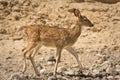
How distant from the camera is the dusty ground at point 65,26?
15.6m

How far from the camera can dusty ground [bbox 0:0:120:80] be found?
51.1 ft

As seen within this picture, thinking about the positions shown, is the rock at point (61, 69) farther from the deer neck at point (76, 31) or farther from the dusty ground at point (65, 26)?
the deer neck at point (76, 31)

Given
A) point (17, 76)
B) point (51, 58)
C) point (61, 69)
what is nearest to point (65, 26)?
point (51, 58)

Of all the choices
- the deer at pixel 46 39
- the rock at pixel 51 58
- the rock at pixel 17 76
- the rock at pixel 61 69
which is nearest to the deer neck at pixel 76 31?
the deer at pixel 46 39

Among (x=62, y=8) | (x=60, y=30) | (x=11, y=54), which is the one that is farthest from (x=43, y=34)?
(x=62, y=8)

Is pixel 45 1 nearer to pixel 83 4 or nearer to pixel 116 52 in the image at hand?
pixel 83 4

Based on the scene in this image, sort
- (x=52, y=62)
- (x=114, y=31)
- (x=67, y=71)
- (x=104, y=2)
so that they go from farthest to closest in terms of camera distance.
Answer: (x=104, y=2)
(x=114, y=31)
(x=52, y=62)
(x=67, y=71)

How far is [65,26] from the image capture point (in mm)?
18156

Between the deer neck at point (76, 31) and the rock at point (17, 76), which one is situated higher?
the deer neck at point (76, 31)

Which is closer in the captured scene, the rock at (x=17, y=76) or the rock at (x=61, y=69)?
the rock at (x=17, y=76)

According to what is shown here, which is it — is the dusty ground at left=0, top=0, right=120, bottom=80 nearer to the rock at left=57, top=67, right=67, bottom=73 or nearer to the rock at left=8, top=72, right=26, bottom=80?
the rock at left=57, top=67, right=67, bottom=73

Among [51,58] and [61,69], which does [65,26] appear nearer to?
[51,58]

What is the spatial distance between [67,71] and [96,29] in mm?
4571

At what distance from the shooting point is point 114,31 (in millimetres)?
17875
